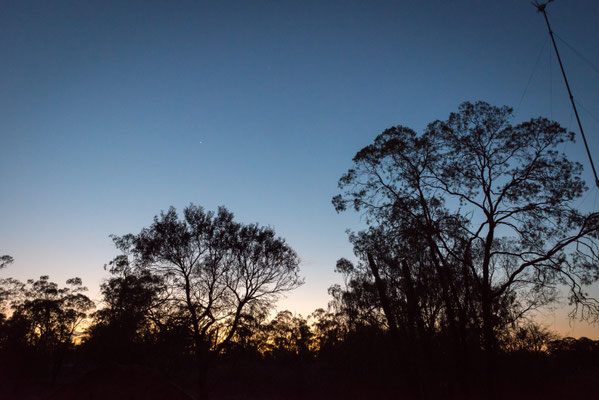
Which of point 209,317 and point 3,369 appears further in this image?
point 3,369

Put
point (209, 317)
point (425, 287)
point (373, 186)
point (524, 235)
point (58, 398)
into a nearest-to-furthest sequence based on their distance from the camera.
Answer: point (58, 398) < point (524, 235) < point (373, 186) < point (425, 287) < point (209, 317)

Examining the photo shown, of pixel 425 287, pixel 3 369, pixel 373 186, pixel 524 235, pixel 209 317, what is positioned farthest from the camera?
pixel 3 369

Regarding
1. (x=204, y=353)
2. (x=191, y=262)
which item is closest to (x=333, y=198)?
(x=191, y=262)

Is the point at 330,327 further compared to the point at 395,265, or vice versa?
the point at 330,327

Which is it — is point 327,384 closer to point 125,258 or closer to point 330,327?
point 330,327

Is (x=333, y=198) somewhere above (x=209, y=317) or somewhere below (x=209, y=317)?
above

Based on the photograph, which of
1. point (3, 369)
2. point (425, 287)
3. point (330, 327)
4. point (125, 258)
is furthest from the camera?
point (330, 327)

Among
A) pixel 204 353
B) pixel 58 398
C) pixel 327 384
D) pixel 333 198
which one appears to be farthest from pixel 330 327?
pixel 58 398

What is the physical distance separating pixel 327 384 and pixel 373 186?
2948 cm

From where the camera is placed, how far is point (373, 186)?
675 inches

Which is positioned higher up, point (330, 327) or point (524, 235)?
point (524, 235)

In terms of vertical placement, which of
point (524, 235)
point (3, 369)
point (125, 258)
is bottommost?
point (3, 369)

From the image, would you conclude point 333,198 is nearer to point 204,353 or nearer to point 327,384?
point 204,353

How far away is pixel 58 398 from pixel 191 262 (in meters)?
13.1
